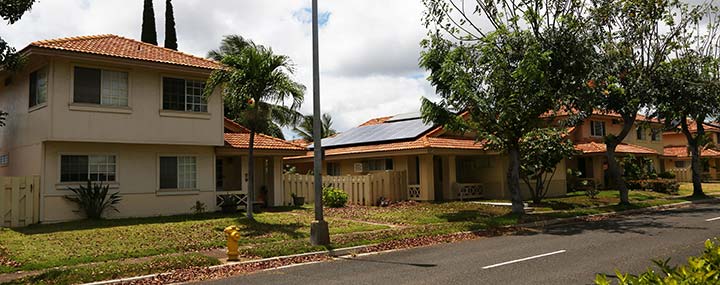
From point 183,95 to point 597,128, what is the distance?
28.3 m

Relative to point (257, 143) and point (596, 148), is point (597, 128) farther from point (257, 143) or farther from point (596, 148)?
point (257, 143)

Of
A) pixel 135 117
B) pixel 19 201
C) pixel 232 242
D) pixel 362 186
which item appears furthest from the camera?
pixel 362 186

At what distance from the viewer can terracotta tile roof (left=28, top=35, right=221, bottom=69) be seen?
1728 centimetres

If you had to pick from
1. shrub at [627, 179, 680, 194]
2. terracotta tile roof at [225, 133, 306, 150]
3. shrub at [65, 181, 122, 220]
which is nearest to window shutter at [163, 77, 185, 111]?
terracotta tile roof at [225, 133, 306, 150]

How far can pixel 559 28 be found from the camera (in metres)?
20.5

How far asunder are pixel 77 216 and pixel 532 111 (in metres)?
15.4

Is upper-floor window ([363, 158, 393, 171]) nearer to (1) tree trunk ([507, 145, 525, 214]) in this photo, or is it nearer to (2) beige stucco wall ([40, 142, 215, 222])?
(1) tree trunk ([507, 145, 525, 214])

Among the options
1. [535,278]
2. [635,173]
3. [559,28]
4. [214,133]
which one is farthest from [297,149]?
[635,173]

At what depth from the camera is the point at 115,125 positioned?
58.6 ft

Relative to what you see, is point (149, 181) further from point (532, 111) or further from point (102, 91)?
point (532, 111)

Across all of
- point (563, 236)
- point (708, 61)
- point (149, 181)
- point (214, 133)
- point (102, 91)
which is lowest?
point (563, 236)

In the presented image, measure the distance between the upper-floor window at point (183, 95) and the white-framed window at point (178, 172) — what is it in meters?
1.83

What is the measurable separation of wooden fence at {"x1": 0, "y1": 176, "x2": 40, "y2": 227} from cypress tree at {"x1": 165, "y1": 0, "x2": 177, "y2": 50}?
741 inches

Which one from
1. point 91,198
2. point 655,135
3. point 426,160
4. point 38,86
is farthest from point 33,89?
point 655,135
